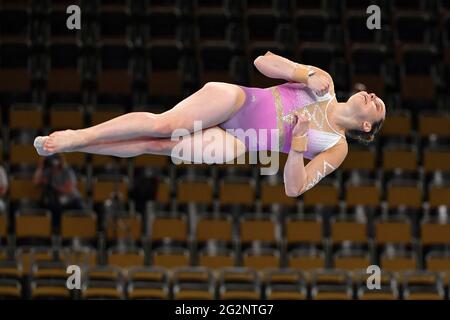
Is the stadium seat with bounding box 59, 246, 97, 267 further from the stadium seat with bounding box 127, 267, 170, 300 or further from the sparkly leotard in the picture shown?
the sparkly leotard

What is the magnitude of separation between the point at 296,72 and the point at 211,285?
393 centimetres

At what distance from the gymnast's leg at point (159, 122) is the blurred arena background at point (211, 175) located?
369 centimetres

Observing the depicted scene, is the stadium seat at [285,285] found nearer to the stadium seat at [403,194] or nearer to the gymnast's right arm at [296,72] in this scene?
the stadium seat at [403,194]

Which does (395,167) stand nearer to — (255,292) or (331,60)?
(331,60)

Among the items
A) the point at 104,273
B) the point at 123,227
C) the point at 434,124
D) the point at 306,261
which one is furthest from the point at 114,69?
the point at 434,124

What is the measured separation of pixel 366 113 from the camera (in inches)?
274

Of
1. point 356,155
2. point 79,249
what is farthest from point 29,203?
point 356,155

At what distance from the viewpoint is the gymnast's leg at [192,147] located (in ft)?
22.1

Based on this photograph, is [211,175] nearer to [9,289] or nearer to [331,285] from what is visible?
[331,285]

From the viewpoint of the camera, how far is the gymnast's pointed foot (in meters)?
6.49

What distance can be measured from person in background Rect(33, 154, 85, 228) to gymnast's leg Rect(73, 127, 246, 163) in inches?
166

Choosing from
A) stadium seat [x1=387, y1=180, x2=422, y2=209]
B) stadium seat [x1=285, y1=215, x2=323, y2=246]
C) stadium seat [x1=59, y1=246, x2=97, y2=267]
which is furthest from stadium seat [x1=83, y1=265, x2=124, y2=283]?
stadium seat [x1=387, y1=180, x2=422, y2=209]

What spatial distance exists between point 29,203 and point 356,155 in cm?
375

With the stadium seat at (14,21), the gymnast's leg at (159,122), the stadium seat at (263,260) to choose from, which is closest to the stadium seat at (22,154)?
the stadium seat at (14,21)
